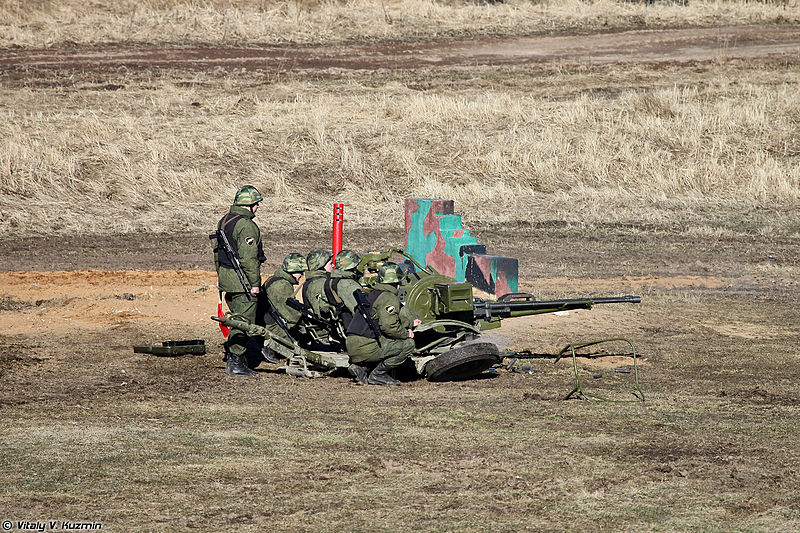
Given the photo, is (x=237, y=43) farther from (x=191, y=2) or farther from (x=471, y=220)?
(x=471, y=220)

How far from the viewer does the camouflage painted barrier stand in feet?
45.5

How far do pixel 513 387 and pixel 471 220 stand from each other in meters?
11.5

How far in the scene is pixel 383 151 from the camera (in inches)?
959

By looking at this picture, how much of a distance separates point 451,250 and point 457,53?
20762mm

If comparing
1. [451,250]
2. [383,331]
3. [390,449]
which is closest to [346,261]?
[383,331]

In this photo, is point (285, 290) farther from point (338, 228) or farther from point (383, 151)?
point (383, 151)

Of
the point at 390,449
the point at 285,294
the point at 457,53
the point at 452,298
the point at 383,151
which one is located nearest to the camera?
the point at 390,449

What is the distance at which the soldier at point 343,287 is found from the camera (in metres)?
9.74

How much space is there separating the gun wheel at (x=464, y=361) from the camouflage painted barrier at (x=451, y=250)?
4.03m

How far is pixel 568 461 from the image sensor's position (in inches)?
288

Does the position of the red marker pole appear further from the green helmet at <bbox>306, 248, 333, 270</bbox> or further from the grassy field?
the green helmet at <bbox>306, 248, 333, 270</bbox>

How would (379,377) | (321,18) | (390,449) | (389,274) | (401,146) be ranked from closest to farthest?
(390,449), (389,274), (379,377), (401,146), (321,18)

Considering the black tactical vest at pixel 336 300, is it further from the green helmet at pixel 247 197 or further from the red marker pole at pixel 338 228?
the red marker pole at pixel 338 228

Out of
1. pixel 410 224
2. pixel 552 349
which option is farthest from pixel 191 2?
pixel 552 349
